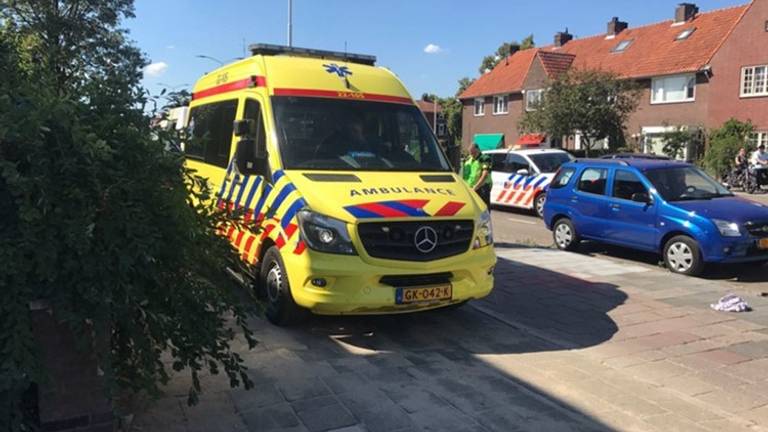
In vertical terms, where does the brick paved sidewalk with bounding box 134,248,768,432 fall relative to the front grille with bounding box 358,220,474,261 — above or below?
below

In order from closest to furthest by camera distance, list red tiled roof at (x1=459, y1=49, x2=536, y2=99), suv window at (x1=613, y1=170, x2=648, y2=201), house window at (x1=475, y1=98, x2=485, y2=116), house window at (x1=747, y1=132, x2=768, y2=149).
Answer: suv window at (x1=613, y1=170, x2=648, y2=201) → house window at (x1=747, y1=132, x2=768, y2=149) → red tiled roof at (x1=459, y1=49, x2=536, y2=99) → house window at (x1=475, y1=98, x2=485, y2=116)

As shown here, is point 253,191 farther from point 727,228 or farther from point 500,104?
point 500,104

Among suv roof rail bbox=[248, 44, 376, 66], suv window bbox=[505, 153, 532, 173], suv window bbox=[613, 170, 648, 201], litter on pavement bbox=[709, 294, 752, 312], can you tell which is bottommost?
litter on pavement bbox=[709, 294, 752, 312]

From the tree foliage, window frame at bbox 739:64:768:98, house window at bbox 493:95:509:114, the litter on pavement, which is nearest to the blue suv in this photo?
the litter on pavement

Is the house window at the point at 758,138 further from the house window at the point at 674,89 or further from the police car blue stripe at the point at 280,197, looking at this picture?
the police car blue stripe at the point at 280,197

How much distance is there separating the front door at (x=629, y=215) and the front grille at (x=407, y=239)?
16.4 ft

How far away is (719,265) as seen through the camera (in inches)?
392

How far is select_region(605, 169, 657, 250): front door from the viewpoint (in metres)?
9.71

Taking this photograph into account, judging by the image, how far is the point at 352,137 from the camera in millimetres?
6613

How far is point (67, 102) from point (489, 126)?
166 feet

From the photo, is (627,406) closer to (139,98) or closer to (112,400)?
(112,400)

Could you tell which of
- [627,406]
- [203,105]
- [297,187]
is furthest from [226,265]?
[203,105]

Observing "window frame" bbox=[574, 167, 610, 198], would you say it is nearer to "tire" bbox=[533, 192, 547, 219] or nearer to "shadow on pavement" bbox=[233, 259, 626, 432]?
"shadow on pavement" bbox=[233, 259, 626, 432]

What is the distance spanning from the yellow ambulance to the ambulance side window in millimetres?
20
